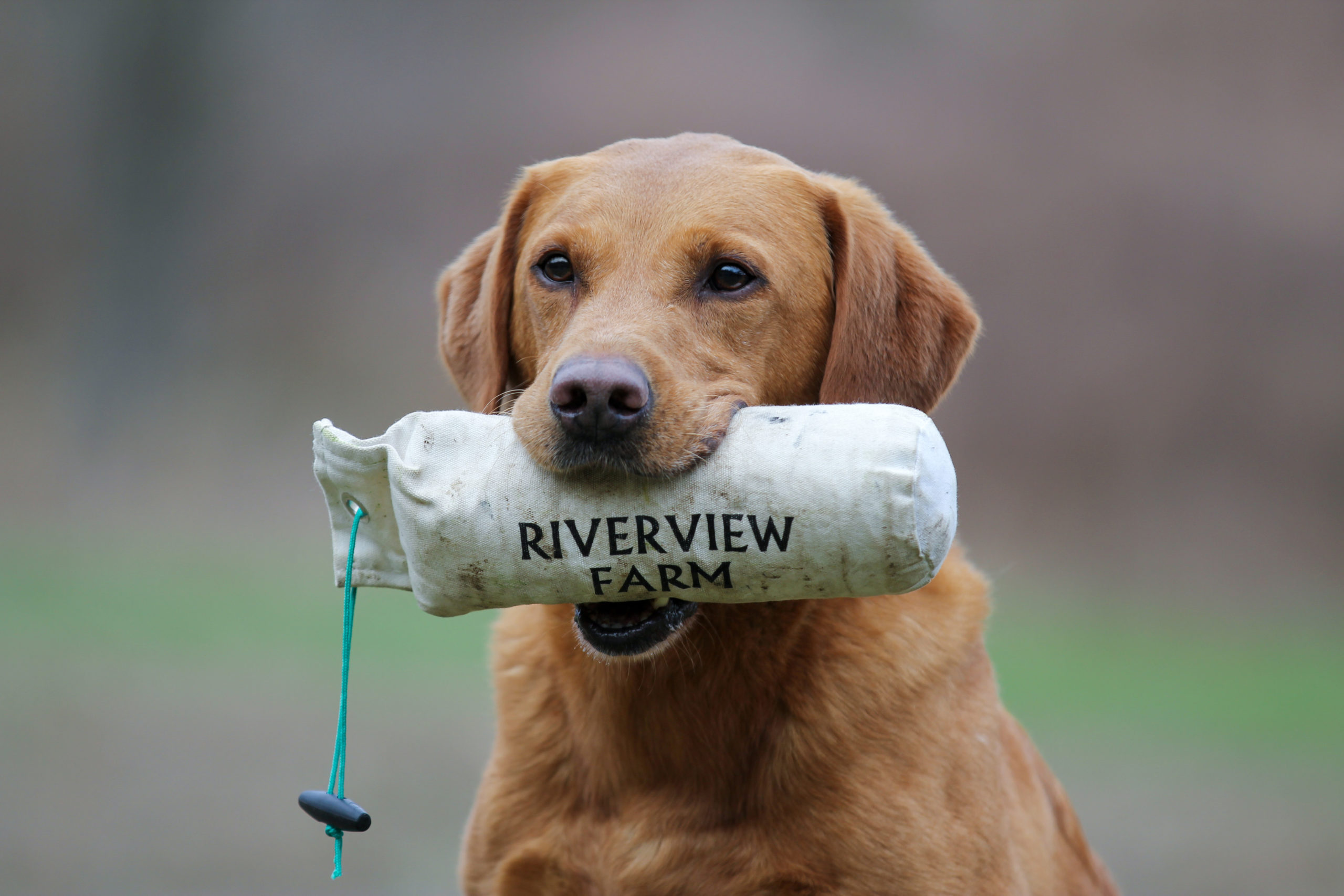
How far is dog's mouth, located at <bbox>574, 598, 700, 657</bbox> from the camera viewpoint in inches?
98.6

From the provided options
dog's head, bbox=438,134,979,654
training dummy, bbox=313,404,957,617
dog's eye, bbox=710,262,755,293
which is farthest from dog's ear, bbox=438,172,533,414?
training dummy, bbox=313,404,957,617

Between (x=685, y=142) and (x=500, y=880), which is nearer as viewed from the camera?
(x=500, y=880)

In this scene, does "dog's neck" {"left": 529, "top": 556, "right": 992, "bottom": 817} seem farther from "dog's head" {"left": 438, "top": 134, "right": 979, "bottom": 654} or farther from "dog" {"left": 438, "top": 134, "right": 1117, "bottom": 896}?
"dog's head" {"left": 438, "top": 134, "right": 979, "bottom": 654}

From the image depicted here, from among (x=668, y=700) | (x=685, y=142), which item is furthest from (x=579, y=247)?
(x=668, y=700)

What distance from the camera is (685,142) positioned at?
3.16m

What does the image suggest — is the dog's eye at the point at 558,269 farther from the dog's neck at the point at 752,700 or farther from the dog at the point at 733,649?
the dog's neck at the point at 752,700

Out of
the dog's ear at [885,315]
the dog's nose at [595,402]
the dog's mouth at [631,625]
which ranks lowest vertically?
the dog's mouth at [631,625]

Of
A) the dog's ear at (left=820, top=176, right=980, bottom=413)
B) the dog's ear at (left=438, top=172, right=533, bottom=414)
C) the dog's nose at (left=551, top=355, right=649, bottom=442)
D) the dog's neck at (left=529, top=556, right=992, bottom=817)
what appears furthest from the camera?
the dog's ear at (left=438, top=172, right=533, bottom=414)

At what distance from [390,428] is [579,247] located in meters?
0.73

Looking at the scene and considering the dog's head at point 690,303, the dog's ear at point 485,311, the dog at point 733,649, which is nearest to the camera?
the dog's head at point 690,303

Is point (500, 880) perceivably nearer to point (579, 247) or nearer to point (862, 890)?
point (862, 890)

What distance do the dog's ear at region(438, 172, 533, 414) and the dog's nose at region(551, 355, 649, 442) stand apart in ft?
3.15

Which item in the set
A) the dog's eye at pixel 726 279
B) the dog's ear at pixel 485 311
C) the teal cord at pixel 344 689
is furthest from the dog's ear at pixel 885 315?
the teal cord at pixel 344 689

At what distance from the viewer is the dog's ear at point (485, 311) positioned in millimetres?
3328
